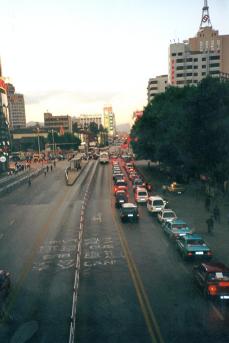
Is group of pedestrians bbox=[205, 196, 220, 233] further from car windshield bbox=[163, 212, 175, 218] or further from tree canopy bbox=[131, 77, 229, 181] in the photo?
tree canopy bbox=[131, 77, 229, 181]

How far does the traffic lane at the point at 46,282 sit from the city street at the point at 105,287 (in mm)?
38

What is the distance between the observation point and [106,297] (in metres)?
16.6

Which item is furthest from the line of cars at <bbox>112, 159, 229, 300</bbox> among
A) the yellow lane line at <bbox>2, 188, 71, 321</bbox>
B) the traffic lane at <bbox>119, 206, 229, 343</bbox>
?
the yellow lane line at <bbox>2, 188, 71, 321</bbox>

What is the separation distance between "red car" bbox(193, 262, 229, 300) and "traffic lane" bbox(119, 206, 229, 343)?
45 cm

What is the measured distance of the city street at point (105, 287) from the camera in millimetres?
13367

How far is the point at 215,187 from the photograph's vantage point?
1854 inches

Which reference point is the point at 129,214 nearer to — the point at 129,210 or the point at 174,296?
the point at 129,210

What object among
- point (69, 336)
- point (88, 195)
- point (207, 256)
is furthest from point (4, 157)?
point (69, 336)

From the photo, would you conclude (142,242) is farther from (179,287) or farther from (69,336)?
(69,336)

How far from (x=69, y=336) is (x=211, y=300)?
6.27m

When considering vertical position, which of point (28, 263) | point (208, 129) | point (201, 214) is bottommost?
point (201, 214)

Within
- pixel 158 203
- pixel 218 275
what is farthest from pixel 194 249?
pixel 158 203

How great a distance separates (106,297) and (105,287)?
1238mm

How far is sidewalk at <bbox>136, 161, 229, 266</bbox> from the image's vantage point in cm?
2441
